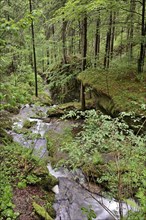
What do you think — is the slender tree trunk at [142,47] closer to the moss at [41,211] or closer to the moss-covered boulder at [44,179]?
the moss-covered boulder at [44,179]

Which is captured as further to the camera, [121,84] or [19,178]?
[121,84]

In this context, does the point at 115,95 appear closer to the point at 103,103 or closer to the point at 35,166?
the point at 103,103

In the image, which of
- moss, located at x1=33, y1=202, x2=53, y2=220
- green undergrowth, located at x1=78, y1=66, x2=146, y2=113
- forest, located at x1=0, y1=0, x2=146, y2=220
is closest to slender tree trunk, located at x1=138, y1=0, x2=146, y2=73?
forest, located at x1=0, y1=0, x2=146, y2=220

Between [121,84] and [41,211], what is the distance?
6.12 metres

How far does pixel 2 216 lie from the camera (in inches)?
173

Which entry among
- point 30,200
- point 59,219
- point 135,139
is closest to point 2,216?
point 30,200

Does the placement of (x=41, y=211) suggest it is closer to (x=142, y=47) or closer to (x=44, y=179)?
(x=44, y=179)

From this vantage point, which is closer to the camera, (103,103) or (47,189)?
(47,189)

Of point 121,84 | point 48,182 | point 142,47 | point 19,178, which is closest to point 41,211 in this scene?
point 19,178

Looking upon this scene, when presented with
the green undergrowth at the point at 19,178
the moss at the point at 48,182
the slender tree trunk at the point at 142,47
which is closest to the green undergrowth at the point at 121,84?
the slender tree trunk at the point at 142,47

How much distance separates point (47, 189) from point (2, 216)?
2034mm

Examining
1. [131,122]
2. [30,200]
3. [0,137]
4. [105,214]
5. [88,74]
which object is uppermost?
[88,74]

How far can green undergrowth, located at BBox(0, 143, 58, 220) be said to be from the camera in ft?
16.0

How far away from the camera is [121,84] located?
880 cm
